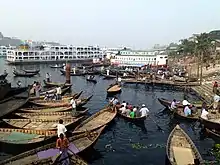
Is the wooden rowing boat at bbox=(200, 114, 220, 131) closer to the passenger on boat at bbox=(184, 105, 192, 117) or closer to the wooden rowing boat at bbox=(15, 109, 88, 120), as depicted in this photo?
the passenger on boat at bbox=(184, 105, 192, 117)

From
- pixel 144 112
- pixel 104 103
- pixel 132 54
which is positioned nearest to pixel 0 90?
pixel 104 103

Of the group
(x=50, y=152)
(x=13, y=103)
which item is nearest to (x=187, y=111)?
(x=50, y=152)

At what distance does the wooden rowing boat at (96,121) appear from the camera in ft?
79.7

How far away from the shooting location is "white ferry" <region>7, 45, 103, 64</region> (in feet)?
381

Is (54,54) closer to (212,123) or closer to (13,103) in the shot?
(13,103)

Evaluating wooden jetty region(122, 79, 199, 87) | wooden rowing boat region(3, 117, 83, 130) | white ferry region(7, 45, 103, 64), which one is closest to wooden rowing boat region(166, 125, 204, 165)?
wooden rowing boat region(3, 117, 83, 130)

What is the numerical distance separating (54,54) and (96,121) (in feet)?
345

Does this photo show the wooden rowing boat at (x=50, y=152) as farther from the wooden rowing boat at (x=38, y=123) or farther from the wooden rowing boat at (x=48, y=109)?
the wooden rowing boat at (x=48, y=109)

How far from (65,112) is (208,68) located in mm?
53077

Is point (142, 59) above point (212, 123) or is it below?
above

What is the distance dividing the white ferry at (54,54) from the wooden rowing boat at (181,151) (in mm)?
100940

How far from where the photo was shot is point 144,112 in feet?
96.8

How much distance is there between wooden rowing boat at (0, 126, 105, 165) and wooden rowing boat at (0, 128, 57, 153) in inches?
81.0

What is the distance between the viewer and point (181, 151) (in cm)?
2000
